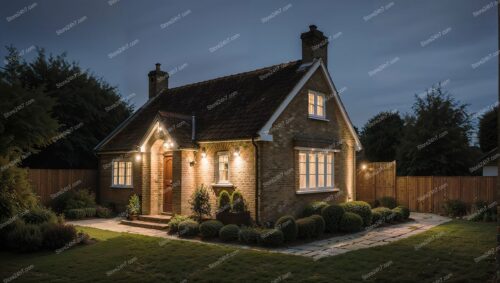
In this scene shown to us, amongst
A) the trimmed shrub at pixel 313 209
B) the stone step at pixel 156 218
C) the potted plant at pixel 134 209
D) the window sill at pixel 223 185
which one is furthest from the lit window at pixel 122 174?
the trimmed shrub at pixel 313 209

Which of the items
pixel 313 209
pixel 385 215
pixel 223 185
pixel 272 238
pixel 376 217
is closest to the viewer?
pixel 272 238

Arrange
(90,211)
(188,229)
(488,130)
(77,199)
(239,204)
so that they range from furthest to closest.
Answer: (488,130)
(77,199)
(90,211)
(239,204)
(188,229)

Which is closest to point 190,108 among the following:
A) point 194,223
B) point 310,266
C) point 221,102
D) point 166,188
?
point 221,102

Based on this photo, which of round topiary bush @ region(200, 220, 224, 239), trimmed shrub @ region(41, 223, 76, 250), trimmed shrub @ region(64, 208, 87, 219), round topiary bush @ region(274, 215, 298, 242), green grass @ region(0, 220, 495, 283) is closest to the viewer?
green grass @ region(0, 220, 495, 283)

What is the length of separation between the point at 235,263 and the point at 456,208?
14.0 metres

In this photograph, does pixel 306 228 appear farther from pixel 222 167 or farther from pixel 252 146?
pixel 222 167

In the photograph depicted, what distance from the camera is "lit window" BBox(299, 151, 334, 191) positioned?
58.0 feet

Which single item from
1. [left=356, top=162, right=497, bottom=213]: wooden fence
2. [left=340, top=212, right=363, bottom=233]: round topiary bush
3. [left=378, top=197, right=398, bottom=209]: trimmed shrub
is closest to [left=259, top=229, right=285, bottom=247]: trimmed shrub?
[left=340, top=212, right=363, bottom=233]: round topiary bush

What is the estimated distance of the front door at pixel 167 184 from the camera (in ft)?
60.3

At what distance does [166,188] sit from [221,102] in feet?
15.4

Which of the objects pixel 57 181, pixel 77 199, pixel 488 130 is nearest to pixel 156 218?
pixel 77 199

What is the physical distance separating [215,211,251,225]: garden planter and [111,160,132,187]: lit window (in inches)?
290

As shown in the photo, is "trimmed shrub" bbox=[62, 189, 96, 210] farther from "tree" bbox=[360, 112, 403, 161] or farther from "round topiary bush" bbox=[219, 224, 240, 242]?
"tree" bbox=[360, 112, 403, 161]

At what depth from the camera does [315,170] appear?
60.2 feet
